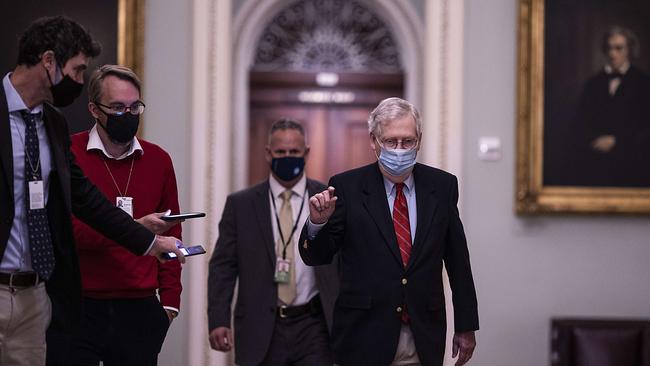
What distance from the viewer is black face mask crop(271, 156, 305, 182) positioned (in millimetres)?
4719

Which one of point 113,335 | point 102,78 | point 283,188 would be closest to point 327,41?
point 283,188

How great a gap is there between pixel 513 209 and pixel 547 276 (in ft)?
1.89

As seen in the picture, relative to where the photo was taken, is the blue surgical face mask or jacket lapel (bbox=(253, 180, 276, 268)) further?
jacket lapel (bbox=(253, 180, 276, 268))

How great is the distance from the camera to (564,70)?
6625 mm

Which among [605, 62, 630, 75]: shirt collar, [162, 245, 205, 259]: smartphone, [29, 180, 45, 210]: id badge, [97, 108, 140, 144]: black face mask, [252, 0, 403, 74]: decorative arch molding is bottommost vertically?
[162, 245, 205, 259]: smartphone

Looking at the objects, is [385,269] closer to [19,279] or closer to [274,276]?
[274,276]

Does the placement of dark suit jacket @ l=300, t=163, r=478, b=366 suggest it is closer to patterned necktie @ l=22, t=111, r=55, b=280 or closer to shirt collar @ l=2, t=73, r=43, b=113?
patterned necktie @ l=22, t=111, r=55, b=280

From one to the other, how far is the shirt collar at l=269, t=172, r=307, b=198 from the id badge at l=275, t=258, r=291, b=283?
41 centimetres

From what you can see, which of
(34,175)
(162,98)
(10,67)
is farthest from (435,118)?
(34,175)

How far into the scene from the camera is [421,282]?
3594 millimetres

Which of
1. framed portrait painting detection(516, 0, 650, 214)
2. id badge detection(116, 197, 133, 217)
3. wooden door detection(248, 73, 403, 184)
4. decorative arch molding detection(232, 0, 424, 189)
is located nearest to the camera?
id badge detection(116, 197, 133, 217)

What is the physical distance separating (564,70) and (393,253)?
3.59 meters

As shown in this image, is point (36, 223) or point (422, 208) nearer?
point (36, 223)

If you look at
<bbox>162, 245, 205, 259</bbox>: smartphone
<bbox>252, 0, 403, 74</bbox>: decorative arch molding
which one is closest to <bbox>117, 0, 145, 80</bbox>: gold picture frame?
<bbox>252, 0, 403, 74</bbox>: decorative arch molding
